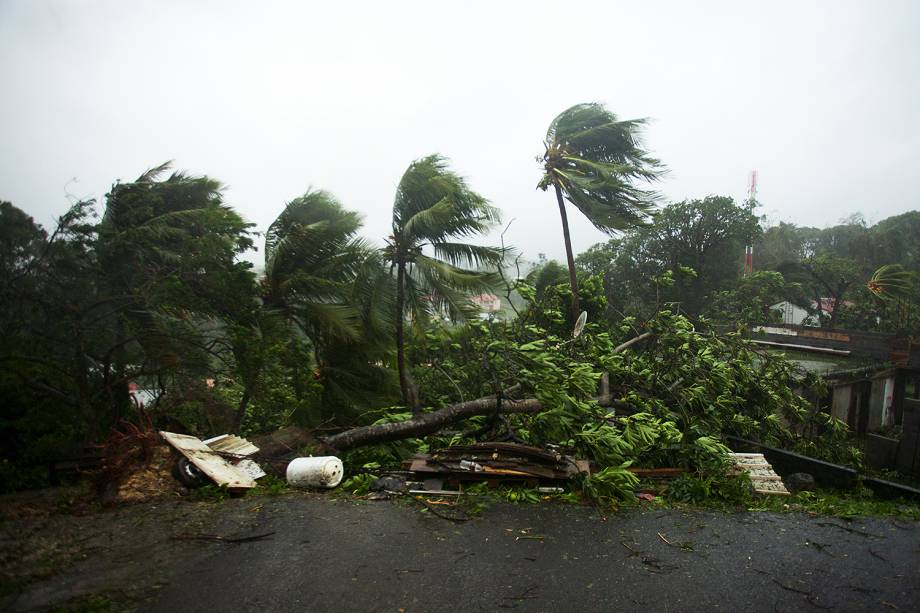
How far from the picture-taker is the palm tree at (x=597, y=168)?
33.4 feet

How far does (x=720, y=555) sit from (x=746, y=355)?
17.4 ft

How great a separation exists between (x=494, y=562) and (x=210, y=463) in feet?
10.9

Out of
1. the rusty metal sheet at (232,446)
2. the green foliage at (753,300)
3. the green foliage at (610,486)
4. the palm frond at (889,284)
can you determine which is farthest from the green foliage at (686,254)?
the rusty metal sheet at (232,446)

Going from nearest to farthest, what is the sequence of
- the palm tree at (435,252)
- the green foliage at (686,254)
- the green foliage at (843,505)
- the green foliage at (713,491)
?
the green foliage at (843,505) → the green foliage at (713,491) → the palm tree at (435,252) → the green foliage at (686,254)

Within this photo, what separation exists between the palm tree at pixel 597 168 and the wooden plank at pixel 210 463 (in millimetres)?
6477

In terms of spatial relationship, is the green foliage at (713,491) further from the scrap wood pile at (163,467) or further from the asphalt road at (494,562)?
the scrap wood pile at (163,467)

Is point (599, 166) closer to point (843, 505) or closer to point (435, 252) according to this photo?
point (435, 252)

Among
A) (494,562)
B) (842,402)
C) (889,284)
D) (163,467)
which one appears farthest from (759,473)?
(889,284)

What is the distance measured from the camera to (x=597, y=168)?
10141mm

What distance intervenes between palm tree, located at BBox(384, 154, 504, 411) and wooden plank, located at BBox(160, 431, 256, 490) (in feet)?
8.39

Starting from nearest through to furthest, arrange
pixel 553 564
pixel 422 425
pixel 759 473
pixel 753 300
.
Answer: pixel 553 564 → pixel 759 473 → pixel 422 425 → pixel 753 300

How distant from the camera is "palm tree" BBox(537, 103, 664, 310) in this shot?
1020 centimetres

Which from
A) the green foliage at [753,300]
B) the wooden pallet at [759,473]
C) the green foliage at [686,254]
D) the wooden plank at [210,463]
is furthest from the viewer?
the green foliage at [686,254]

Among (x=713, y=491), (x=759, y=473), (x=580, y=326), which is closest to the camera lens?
(x=713, y=491)
